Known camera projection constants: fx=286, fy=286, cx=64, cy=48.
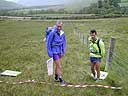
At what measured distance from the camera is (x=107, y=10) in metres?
90.6

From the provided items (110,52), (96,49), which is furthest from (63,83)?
(110,52)

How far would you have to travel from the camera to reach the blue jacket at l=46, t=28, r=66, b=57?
9.63 m

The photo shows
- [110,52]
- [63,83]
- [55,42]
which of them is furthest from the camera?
[110,52]

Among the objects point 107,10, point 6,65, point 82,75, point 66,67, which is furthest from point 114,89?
point 107,10

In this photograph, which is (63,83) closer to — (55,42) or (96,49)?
(55,42)

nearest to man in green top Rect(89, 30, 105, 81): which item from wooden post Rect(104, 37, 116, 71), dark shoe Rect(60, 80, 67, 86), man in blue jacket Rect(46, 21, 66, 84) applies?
man in blue jacket Rect(46, 21, 66, 84)

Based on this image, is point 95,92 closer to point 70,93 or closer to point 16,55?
point 70,93

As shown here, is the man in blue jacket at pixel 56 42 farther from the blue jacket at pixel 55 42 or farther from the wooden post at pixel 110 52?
the wooden post at pixel 110 52

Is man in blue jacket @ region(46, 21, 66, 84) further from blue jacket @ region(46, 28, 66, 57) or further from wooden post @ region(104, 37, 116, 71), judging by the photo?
wooden post @ region(104, 37, 116, 71)

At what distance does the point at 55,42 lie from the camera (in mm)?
9828

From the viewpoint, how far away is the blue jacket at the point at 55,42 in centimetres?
963

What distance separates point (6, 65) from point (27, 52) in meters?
4.51

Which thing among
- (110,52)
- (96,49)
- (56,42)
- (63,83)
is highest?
(56,42)

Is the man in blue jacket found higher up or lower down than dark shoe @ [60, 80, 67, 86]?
higher up
